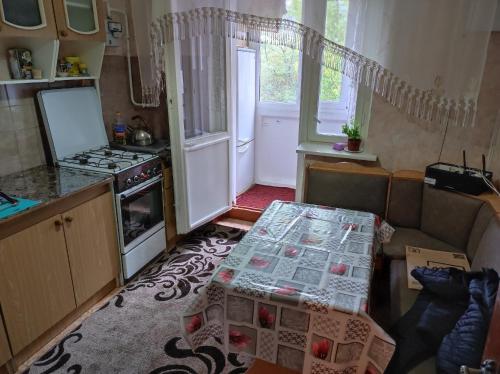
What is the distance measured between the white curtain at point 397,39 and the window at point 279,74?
147cm

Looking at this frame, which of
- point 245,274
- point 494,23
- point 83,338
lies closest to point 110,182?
point 83,338

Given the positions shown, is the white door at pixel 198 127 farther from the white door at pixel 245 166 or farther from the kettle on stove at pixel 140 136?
Result: the white door at pixel 245 166

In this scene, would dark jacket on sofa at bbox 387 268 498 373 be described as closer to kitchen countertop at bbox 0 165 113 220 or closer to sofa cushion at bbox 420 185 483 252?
sofa cushion at bbox 420 185 483 252

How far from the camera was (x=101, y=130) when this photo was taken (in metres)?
2.71

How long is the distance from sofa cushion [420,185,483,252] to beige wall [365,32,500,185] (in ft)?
1.08

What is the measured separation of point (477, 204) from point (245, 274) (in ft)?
5.32

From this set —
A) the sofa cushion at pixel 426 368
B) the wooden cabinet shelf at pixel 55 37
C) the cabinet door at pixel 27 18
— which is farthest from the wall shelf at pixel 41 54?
the sofa cushion at pixel 426 368

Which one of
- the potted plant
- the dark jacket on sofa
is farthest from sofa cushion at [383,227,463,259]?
the potted plant

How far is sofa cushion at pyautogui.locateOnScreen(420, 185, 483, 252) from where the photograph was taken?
2.24m

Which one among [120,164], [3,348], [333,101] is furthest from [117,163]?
[333,101]

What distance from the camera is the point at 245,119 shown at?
12.9 ft

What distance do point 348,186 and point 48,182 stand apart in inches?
77.6

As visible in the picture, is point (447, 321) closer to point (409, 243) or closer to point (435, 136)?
point (409, 243)

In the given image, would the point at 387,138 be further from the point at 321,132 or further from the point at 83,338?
the point at 83,338
